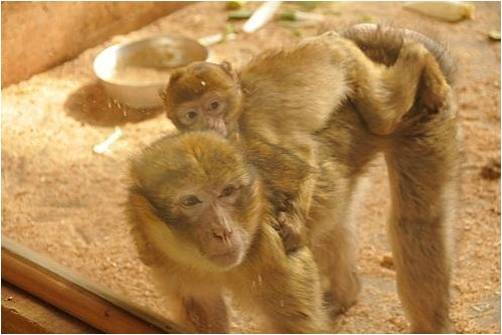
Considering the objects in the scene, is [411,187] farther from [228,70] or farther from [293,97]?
[228,70]

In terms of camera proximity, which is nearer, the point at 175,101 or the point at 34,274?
the point at 175,101

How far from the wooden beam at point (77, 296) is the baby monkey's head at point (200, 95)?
536 millimetres

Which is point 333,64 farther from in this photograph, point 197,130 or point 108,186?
point 108,186

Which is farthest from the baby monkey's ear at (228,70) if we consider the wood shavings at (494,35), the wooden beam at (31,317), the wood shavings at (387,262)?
the wood shavings at (494,35)

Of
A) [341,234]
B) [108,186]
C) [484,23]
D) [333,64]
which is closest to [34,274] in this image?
[108,186]

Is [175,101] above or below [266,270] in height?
above

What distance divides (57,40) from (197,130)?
4.16 feet

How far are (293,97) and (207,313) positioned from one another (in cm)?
52

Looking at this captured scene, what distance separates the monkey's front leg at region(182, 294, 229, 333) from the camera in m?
2.16

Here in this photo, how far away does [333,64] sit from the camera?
208 cm

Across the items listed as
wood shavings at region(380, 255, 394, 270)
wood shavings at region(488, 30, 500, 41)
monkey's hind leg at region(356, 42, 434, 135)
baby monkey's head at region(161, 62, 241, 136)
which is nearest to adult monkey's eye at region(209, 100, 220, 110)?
baby monkey's head at region(161, 62, 241, 136)

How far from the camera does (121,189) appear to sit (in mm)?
2594

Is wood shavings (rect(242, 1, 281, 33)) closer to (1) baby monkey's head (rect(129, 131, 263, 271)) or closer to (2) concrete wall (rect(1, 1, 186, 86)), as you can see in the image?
(2) concrete wall (rect(1, 1, 186, 86))

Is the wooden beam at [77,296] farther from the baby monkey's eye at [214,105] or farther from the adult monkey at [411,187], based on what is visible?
the baby monkey's eye at [214,105]
